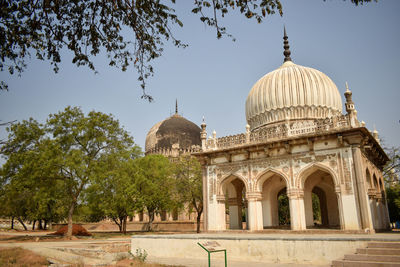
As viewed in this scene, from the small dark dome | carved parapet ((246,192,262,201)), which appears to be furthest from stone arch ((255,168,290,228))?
the small dark dome

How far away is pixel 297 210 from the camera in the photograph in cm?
1627

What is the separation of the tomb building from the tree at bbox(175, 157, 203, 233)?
8.05 meters

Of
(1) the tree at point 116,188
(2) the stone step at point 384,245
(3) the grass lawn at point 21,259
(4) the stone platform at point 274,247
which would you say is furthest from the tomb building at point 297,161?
(3) the grass lawn at point 21,259

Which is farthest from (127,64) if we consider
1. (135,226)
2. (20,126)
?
(135,226)

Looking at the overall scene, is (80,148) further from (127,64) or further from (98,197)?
(127,64)

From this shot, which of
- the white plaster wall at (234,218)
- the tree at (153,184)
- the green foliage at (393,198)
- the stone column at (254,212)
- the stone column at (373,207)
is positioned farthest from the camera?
the tree at (153,184)

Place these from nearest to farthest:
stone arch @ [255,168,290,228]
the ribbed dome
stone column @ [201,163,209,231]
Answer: stone column @ [201,163,209,231] → stone arch @ [255,168,290,228] → the ribbed dome

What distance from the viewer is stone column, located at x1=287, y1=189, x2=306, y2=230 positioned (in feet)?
52.8

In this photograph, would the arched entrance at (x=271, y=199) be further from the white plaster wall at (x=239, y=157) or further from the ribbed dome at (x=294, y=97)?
the ribbed dome at (x=294, y=97)

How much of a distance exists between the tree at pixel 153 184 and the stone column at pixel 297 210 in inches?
585

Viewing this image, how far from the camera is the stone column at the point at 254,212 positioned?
17.4 metres

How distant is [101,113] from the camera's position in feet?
79.3

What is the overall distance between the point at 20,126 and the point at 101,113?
18.4ft

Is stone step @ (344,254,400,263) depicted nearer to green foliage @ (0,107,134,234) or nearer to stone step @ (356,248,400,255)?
stone step @ (356,248,400,255)
